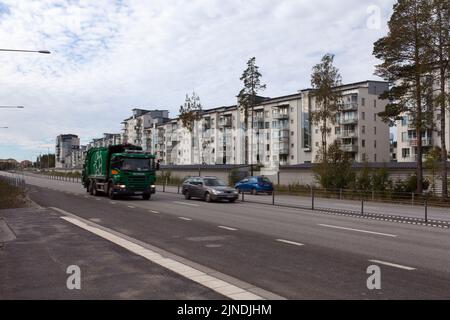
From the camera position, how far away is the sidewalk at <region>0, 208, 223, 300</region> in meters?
6.39

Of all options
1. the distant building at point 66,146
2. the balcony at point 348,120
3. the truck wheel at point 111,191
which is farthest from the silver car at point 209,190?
the distant building at point 66,146

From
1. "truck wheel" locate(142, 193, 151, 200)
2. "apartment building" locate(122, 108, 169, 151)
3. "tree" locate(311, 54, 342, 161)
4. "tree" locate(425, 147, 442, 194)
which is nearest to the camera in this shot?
"truck wheel" locate(142, 193, 151, 200)

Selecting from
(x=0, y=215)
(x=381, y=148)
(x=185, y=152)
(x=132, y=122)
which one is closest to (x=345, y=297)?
(x=0, y=215)

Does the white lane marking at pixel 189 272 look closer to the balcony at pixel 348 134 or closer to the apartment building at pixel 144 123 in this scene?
the balcony at pixel 348 134

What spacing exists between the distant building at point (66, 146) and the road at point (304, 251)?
163017 millimetres

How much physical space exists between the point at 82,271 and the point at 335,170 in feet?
98.6

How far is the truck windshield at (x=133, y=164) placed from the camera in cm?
2719

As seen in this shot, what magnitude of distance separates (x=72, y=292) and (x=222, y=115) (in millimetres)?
98880

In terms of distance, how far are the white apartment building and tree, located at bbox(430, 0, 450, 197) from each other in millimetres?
27649

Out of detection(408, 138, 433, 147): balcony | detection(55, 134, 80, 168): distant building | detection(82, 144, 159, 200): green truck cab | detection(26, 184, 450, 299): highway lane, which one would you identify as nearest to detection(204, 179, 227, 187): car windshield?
detection(82, 144, 159, 200): green truck cab

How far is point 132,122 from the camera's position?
153750 mm

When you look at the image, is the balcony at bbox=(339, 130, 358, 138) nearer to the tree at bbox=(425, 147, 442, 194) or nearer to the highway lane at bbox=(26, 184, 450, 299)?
the tree at bbox=(425, 147, 442, 194)
